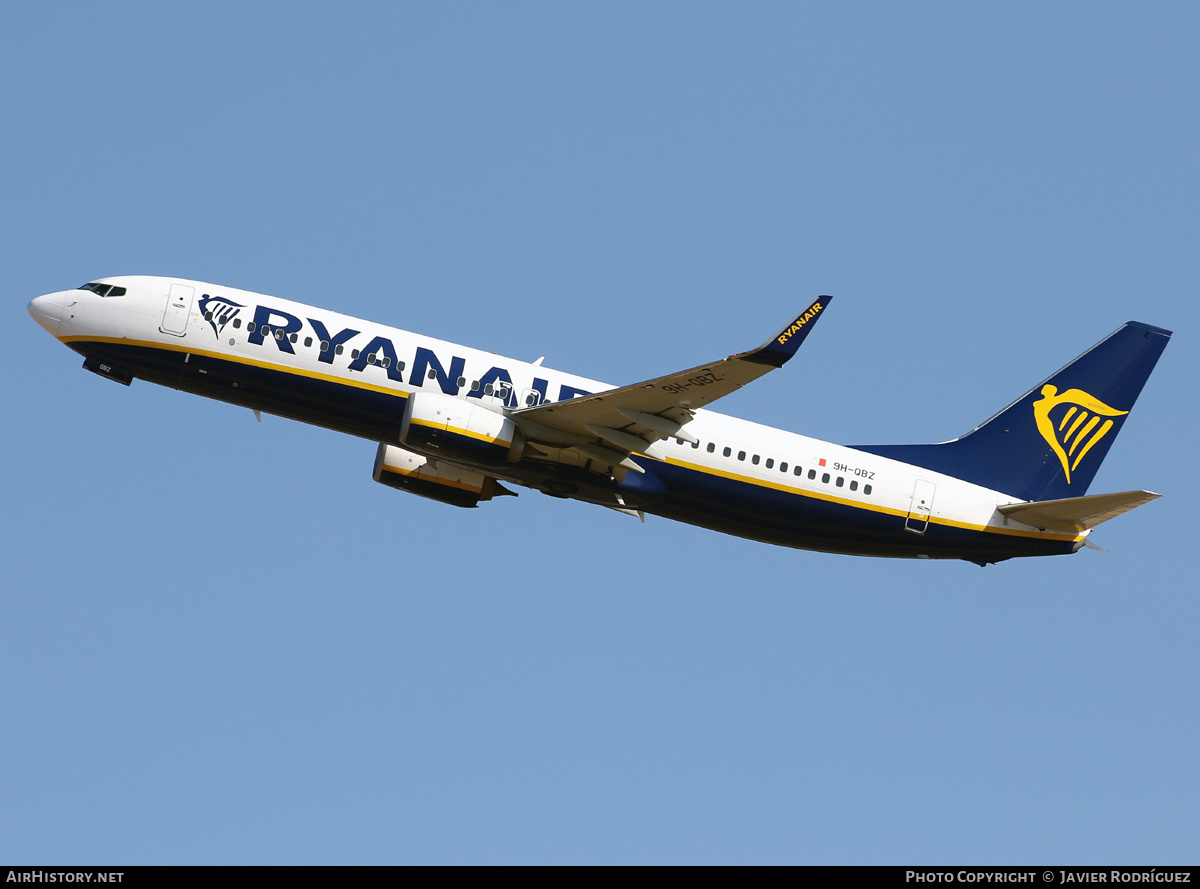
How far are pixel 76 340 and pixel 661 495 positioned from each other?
1773 cm

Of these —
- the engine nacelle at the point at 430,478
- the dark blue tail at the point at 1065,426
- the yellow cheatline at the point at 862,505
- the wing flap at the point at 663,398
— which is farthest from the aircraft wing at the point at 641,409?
the dark blue tail at the point at 1065,426

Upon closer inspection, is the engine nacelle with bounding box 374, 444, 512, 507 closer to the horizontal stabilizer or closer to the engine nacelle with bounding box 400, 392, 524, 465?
the engine nacelle with bounding box 400, 392, 524, 465

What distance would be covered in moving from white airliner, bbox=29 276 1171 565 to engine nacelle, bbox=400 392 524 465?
4 centimetres

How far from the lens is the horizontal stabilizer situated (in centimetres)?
3712

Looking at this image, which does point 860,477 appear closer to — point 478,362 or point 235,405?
point 478,362

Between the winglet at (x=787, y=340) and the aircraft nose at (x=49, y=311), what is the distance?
66.0ft

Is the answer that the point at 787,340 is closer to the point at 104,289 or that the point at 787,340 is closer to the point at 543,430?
the point at 543,430

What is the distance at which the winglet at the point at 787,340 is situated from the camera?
105 ft

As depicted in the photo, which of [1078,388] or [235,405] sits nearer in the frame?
[235,405]

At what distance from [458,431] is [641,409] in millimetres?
5143

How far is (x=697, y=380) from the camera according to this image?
34312 mm

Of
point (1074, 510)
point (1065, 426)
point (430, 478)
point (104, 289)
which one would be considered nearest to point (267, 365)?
point (104, 289)

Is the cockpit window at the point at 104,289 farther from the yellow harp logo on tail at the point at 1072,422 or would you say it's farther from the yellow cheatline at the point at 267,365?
the yellow harp logo on tail at the point at 1072,422
